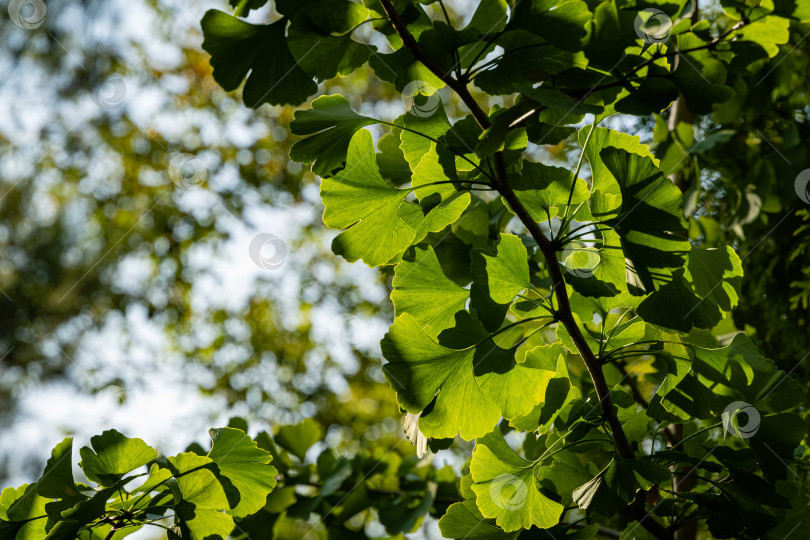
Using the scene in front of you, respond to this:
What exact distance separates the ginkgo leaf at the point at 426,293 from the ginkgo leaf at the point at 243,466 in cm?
18

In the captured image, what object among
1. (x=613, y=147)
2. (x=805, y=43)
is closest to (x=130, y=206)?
(x=805, y=43)

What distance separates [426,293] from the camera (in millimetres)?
602

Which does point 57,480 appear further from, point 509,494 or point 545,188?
point 545,188

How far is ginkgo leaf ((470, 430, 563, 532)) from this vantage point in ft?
1.87

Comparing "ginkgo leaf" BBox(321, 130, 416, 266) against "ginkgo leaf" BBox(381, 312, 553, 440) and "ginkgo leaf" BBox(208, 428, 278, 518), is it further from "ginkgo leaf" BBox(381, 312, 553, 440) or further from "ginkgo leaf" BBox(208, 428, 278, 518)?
"ginkgo leaf" BBox(208, 428, 278, 518)

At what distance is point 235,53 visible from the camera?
53 cm

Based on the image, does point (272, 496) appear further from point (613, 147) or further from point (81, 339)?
point (81, 339)

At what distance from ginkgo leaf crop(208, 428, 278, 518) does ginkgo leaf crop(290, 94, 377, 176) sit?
0.25 meters

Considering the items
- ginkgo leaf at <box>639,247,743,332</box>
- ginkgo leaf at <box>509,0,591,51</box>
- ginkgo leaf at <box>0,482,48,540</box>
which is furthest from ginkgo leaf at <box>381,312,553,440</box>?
ginkgo leaf at <box>0,482,48,540</box>

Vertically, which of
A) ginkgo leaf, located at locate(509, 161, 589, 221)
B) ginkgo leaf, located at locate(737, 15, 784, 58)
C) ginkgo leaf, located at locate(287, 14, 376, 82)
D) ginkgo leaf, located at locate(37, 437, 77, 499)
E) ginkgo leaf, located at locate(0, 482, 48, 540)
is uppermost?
ginkgo leaf, located at locate(287, 14, 376, 82)

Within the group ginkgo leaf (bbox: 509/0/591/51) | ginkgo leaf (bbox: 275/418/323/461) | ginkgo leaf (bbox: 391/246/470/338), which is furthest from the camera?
ginkgo leaf (bbox: 275/418/323/461)

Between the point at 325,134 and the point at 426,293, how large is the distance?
166 millimetres

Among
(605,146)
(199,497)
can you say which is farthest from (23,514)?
(605,146)

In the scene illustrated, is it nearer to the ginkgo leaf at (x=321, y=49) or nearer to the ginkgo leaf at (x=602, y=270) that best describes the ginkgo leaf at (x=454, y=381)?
the ginkgo leaf at (x=602, y=270)
